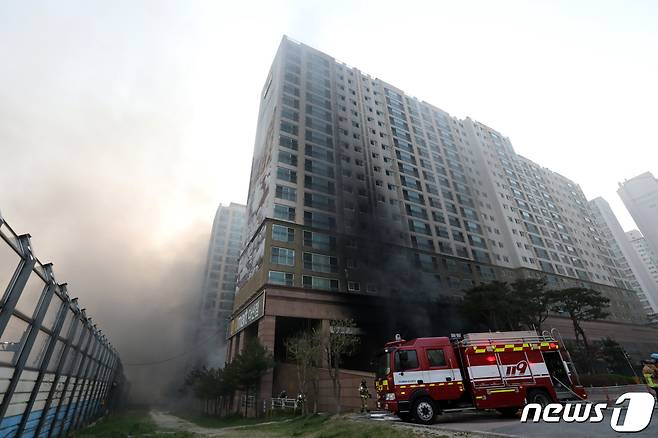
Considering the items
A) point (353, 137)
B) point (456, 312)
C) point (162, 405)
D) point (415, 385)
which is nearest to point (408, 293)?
point (456, 312)

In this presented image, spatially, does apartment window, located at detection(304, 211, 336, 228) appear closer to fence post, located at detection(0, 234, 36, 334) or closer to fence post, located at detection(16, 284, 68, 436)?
fence post, located at detection(16, 284, 68, 436)

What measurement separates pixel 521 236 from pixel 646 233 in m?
75.5

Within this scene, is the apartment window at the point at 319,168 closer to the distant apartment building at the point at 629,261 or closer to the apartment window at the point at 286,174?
the apartment window at the point at 286,174

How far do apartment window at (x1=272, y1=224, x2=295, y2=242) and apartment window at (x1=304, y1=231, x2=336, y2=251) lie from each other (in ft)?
5.83

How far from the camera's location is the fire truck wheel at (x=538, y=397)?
37.0 ft

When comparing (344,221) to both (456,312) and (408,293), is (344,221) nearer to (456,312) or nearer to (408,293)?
(408,293)

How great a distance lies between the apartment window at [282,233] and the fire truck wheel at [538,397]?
93.1ft

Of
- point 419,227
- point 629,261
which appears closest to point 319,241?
point 419,227

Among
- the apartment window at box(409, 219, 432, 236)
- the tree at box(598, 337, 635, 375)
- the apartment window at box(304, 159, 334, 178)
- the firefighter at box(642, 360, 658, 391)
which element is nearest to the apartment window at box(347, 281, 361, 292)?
the apartment window at box(409, 219, 432, 236)

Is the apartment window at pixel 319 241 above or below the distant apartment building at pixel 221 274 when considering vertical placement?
below

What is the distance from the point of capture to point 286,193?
4009cm

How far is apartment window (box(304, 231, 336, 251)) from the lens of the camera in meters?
38.2

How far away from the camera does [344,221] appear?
42344 millimetres

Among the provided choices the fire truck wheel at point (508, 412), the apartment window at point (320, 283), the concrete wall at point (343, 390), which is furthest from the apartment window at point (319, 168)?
the fire truck wheel at point (508, 412)
